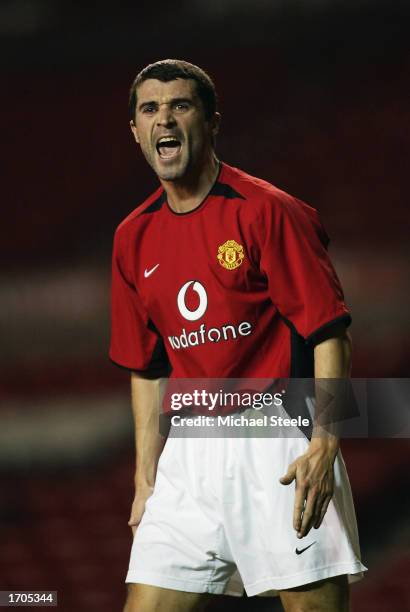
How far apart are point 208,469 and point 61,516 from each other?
2.37 feet

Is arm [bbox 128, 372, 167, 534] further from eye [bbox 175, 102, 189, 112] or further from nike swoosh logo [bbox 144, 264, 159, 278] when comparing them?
eye [bbox 175, 102, 189, 112]

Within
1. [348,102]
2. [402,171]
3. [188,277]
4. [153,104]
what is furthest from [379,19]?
[188,277]

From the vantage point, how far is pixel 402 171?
2408 millimetres

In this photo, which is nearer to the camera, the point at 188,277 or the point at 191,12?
the point at 188,277

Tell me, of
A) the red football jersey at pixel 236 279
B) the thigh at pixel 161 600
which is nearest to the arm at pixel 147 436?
the red football jersey at pixel 236 279

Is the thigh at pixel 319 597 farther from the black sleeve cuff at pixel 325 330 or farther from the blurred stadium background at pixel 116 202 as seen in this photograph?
the blurred stadium background at pixel 116 202

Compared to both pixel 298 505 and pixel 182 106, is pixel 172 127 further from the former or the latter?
pixel 298 505

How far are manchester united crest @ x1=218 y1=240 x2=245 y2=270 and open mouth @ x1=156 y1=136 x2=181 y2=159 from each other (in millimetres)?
200

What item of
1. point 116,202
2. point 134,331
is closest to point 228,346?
point 134,331

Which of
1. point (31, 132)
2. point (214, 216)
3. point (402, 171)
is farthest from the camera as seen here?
point (31, 132)

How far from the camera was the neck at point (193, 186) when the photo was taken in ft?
6.62

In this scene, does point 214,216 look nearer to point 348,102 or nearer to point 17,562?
point 348,102

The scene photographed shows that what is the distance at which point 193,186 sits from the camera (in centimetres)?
202

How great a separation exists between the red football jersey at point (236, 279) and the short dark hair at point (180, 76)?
133 mm
